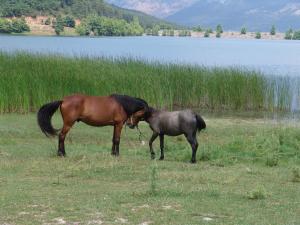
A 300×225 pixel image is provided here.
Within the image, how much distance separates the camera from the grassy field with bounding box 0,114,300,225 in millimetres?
6016

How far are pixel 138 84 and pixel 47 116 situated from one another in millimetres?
9420

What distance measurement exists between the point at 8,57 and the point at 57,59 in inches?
57.7

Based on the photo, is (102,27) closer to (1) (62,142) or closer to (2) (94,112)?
(2) (94,112)

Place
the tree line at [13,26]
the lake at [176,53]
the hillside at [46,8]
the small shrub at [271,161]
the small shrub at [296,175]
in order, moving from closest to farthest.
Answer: the small shrub at [296,175] → the small shrub at [271,161] → the lake at [176,53] → the tree line at [13,26] → the hillside at [46,8]

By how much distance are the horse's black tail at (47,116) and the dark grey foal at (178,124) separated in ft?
4.82

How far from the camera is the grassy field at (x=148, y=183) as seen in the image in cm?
602

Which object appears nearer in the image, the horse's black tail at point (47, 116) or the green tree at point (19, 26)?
the horse's black tail at point (47, 116)

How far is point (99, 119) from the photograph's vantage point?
34.0ft

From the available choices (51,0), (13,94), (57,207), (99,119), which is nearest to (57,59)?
(13,94)

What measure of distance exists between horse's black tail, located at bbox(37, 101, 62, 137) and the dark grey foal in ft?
4.82

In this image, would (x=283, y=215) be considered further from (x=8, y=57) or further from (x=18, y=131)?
(x=8, y=57)

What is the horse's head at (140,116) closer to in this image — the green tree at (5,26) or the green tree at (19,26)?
the green tree at (5,26)

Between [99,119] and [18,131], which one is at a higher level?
[99,119]

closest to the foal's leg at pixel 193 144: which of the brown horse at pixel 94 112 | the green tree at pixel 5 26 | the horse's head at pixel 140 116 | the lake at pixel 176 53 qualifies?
the horse's head at pixel 140 116
